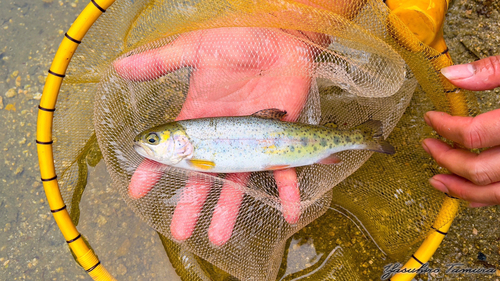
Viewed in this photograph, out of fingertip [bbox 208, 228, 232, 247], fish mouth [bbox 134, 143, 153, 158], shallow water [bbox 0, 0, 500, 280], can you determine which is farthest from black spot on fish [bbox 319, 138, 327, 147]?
shallow water [bbox 0, 0, 500, 280]

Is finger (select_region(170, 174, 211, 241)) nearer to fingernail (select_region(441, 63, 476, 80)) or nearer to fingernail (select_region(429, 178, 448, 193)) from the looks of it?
fingernail (select_region(429, 178, 448, 193))

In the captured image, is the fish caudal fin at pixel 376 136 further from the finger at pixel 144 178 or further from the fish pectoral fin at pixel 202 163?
the finger at pixel 144 178

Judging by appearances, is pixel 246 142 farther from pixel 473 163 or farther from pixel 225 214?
pixel 473 163

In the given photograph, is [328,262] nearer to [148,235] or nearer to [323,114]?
[323,114]

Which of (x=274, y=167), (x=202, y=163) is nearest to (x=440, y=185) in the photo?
(x=274, y=167)

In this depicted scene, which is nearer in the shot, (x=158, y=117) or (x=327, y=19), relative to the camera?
(x=327, y=19)

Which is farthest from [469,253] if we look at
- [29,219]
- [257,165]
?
[29,219]
